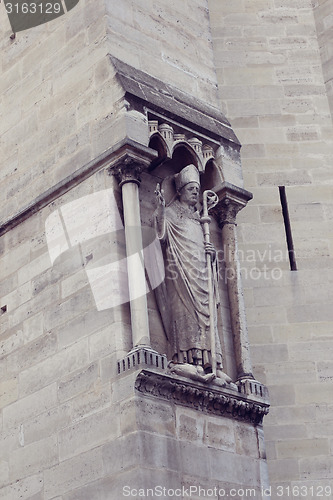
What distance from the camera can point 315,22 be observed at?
1233cm

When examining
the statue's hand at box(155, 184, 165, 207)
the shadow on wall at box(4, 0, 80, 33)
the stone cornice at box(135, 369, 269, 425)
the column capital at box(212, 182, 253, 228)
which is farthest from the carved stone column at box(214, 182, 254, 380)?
the shadow on wall at box(4, 0, 80, 33)

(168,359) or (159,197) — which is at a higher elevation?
(159,197)

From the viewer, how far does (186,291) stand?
8.63 metres

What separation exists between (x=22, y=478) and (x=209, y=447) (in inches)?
62.5

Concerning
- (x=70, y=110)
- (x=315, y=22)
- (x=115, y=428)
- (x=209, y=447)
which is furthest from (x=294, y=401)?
(x=315, y=22)

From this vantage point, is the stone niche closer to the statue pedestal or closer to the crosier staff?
the statue pedestal

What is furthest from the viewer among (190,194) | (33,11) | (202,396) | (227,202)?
(33,11)

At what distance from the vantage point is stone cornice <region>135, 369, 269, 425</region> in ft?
25.9

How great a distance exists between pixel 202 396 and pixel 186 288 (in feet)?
3.13

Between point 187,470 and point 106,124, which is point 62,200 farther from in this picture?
point 187,470

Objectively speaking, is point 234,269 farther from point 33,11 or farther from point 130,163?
point 33,11

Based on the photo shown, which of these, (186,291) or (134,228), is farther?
(186,291)

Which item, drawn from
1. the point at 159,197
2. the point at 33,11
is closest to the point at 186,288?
the point at 159,197

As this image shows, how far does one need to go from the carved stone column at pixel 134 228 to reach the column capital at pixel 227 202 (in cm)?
97
